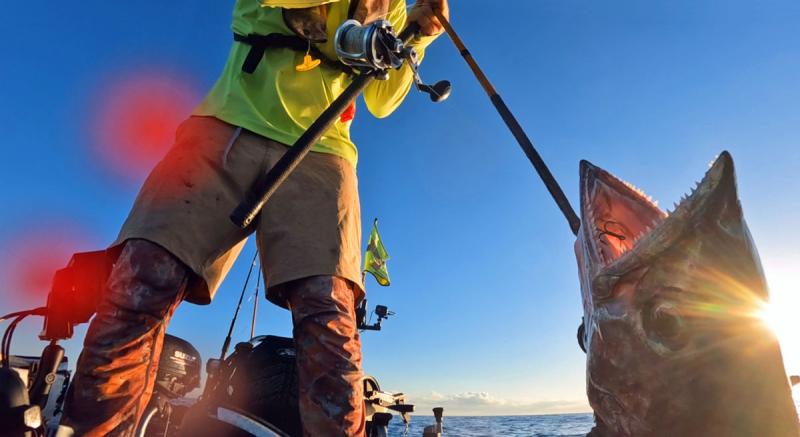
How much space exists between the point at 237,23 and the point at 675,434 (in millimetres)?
2831

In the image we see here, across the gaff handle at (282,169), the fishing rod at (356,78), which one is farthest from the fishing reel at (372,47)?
the gaff handle at (282,169)

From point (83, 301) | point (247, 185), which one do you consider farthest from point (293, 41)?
point (83, 301)

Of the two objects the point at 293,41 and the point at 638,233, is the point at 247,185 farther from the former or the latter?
the point at 638,233

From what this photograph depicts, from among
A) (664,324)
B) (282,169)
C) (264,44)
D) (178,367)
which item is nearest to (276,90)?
(264,44)

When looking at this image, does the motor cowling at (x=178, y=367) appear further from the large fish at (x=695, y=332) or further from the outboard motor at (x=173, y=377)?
the large fish at (x=695, y=332)

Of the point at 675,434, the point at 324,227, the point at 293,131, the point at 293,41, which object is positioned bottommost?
the point at 675,434

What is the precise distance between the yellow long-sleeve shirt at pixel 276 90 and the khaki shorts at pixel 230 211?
9cm

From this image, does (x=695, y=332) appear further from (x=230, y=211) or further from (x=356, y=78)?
(x=230, y=211)

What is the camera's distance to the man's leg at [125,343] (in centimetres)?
163

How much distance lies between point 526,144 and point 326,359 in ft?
5.22

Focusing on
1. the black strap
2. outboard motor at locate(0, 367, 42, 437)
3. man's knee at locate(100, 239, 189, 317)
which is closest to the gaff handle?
man's knee at locate(100, 239, 189, 317)

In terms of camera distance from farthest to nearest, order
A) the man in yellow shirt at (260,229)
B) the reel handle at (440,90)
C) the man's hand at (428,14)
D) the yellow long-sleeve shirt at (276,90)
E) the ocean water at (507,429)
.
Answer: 1. the ocean water at (507,429)
2. the man's hand at (428,14)
3. the reel handle at (440,90)
4. the yellow long-sleeve shirt at (276,90)
5. the man in yellow shirt at (260,229)

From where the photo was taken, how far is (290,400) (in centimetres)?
318

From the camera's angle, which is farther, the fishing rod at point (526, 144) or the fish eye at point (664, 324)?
the fishing rod at point (526, 144)
